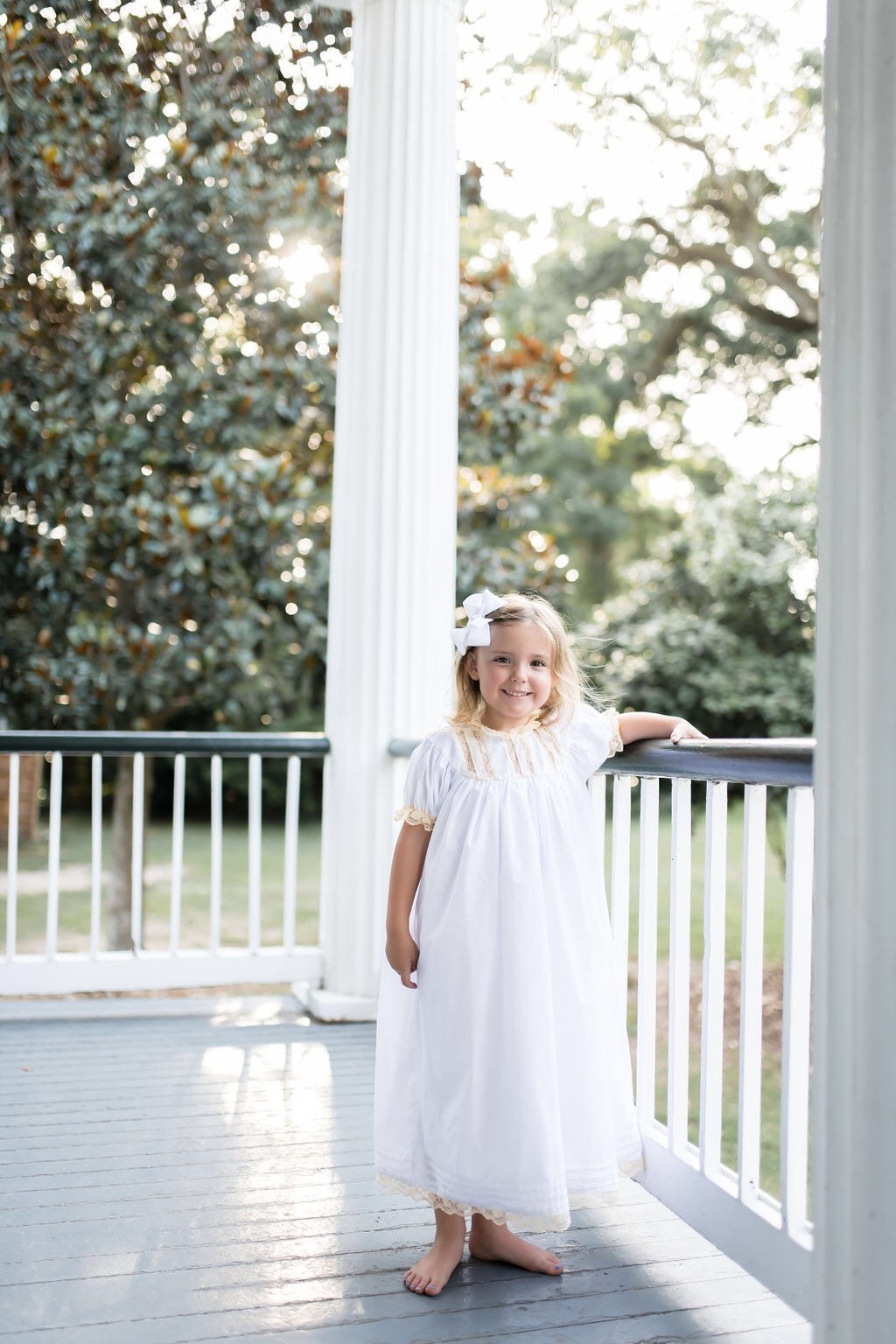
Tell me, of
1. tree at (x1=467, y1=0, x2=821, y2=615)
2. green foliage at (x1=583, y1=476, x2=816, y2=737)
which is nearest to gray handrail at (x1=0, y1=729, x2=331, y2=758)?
tree at (x1=467, y1=0, x2=821, y2=615)

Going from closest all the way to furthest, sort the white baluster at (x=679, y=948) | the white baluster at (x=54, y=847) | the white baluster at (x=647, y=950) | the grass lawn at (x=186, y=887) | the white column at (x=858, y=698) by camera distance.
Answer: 1. the white column at (x=858, y=698)
2. the white baluster at (x=679, y=948)
3. the white baluster at (x=647, y=950)
4. the white baluster at (x=54, y=847)
5. the grass lawn at (x=186, y=887)

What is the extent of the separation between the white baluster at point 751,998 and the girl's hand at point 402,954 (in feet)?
1.83

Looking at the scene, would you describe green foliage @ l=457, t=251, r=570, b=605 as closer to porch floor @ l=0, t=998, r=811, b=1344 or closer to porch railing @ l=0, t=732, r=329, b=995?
porch railing @ l=0, t=732, r=329, b=995

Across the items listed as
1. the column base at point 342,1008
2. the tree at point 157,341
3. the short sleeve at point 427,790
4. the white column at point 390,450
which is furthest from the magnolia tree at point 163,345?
the short sleeve at point 427,790

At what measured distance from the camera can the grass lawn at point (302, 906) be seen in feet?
22.4

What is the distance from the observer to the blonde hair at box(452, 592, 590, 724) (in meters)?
2.10

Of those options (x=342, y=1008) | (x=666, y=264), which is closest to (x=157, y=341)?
(x=342, y=1008)

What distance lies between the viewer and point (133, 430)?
18.4 ft

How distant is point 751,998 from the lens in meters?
1.94

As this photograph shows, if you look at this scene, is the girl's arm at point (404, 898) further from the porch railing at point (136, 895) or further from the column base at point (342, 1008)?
the porch railing at point (136, 895)

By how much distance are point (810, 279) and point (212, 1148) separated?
29.6 feet

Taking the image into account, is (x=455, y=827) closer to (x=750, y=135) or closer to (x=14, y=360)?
(x=14, y=360)

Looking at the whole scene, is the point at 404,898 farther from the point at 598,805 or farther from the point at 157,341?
the point at 157,341

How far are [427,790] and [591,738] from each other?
1.13 feet
